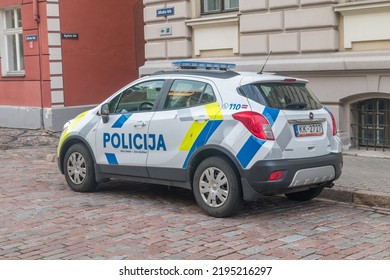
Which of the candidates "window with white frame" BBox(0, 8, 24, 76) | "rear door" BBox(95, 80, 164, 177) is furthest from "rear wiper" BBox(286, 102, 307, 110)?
"window with white frame" BBox(0, 8, 24, 76)

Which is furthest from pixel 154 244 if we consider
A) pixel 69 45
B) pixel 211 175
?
pixel 69 45

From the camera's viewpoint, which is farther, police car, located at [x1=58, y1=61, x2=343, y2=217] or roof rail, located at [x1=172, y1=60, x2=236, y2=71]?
roof rail, located at [x1=172, y1=60, x2=236, y2=71]

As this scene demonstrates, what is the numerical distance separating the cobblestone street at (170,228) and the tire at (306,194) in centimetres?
10

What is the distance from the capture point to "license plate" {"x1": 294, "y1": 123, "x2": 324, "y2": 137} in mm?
6738

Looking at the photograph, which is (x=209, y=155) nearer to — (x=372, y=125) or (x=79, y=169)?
(x=79, y=169)

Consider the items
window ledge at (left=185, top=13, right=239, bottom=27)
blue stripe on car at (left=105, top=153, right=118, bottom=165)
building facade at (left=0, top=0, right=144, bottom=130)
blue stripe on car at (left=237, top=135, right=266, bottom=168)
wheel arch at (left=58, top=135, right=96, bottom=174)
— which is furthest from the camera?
building facade at (left=0, top=0, right=144, bottom=130)

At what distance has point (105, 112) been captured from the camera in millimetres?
8023

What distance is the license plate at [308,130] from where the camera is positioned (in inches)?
265

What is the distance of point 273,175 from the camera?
6465 mm

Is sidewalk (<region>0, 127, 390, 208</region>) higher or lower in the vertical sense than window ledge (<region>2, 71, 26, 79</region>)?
lower

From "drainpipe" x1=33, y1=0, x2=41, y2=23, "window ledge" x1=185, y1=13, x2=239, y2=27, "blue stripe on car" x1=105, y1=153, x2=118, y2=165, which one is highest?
"drainpipe" x1=33, y1=0, x2=41, y2=23

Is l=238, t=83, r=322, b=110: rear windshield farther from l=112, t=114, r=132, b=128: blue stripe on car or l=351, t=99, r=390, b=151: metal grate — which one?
l=351, t=99, r=390, b=151: metal grate

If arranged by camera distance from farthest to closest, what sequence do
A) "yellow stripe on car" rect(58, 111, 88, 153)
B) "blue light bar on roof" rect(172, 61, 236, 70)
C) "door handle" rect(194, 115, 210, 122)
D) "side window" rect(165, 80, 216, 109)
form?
"yellow stripe on car" rect(58, 111, 88, 153)
"blue light bar on roof" rect(172, 61, 236, 70)
"side window" rect(165, 80, 216, 109)
"door handle" rect(194, 115, 210, 122)
